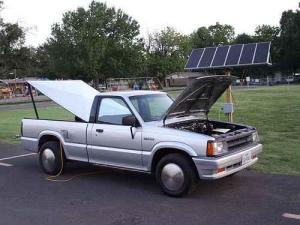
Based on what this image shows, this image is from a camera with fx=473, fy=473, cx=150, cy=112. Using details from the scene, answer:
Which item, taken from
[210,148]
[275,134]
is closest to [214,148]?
[210,148]

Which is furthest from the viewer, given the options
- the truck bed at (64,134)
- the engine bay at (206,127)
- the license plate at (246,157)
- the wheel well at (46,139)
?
the wheel well at (46,139)

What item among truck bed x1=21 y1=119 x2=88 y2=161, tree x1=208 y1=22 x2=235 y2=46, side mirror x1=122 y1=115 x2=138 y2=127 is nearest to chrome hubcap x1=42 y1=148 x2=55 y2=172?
truck bed x1=21 y1=119 x2=88 y2=161

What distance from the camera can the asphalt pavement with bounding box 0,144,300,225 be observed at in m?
6.20

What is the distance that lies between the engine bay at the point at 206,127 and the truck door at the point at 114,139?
734mm

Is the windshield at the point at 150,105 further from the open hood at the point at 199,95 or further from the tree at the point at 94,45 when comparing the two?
the tree at the point at 94,45

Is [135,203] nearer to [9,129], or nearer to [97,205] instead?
[97,205]

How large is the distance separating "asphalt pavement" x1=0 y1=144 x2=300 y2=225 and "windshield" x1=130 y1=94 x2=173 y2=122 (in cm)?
118

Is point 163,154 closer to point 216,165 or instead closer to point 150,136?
point 150,136

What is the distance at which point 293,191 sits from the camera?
7277 millimetres

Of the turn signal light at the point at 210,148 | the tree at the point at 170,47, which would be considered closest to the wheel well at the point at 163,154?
the turn signal light at the point at 210,148

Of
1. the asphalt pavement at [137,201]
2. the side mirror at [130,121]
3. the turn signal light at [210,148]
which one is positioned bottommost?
the asphalt pavement at [137,201]

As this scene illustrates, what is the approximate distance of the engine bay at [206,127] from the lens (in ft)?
26.1

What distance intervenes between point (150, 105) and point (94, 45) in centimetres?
5629

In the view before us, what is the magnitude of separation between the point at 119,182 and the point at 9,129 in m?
10.3
